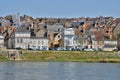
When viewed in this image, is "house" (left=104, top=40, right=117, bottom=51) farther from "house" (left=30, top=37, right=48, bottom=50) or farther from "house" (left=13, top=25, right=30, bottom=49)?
"house" (left=13, top=25, right=30, bottom=49)

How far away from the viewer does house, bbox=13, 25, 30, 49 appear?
90.3 metres

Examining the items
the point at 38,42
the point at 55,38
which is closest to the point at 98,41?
the point at 55,38

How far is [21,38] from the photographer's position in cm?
9075

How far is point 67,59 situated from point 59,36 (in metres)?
23.4

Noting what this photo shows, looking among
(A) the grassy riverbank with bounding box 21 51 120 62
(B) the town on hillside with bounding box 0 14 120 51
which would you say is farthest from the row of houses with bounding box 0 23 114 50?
(A) the grassy riverbank with bounding box 21 51 120 62

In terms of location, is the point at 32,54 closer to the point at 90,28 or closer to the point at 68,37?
the point at 68,37

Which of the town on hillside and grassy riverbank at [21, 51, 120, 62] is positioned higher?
the town on hillside

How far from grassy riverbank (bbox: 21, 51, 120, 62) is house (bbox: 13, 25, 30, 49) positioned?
15.8 metres

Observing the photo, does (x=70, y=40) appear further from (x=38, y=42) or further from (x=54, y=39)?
(x=38, y=42)

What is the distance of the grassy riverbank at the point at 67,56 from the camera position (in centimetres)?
7381

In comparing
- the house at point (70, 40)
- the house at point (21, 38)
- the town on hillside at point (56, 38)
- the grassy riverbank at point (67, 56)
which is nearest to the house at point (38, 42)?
the town on hillside at point (56, 38)

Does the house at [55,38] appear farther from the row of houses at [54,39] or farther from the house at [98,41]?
the house at [98,41]

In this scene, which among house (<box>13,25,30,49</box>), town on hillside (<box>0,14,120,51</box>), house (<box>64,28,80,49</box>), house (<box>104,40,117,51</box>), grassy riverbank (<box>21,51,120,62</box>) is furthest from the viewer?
house (<box>64,28,80,49</box>)

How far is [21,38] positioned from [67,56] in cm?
1786
